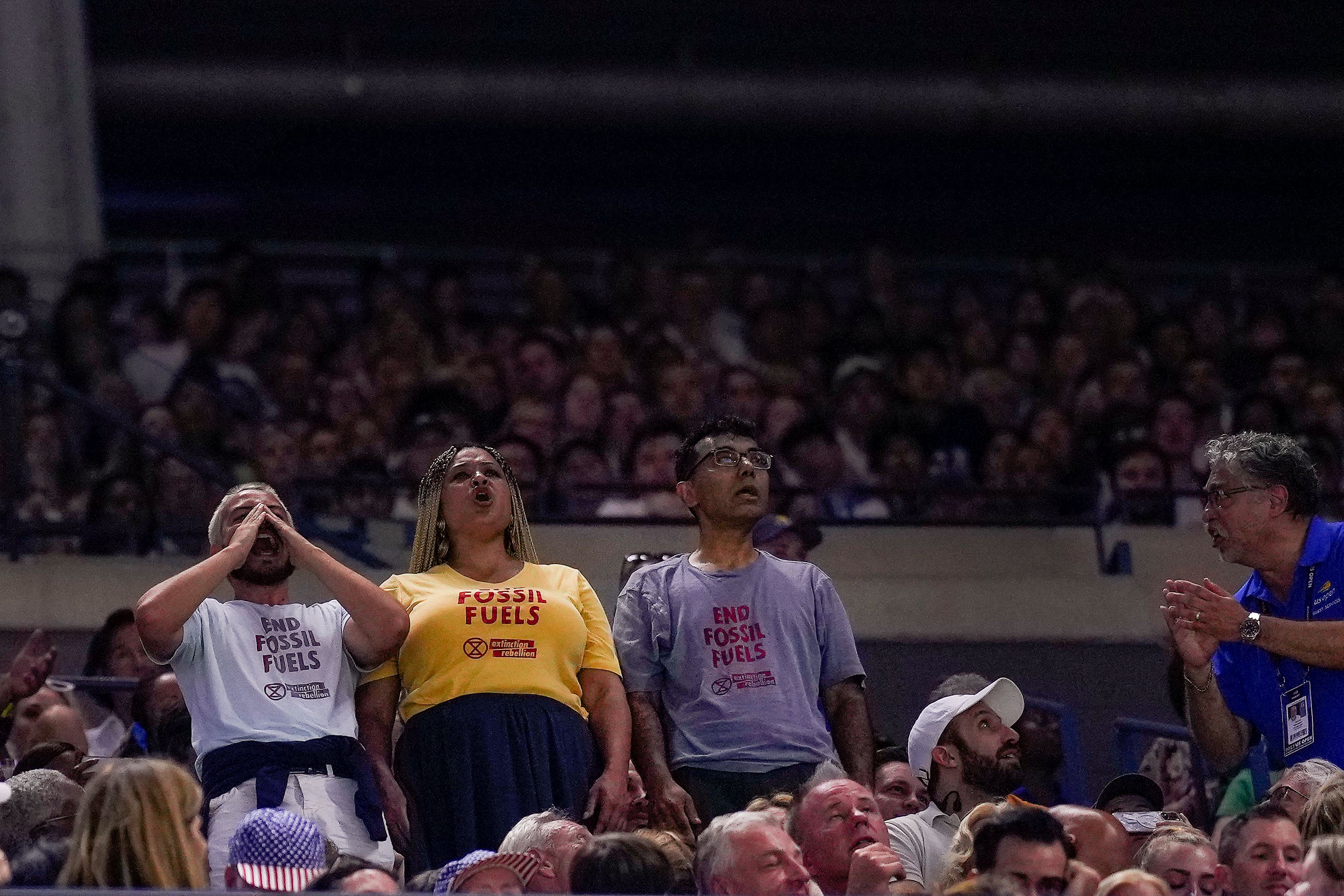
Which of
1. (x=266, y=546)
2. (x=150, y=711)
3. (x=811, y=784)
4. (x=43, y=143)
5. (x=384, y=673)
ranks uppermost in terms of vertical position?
(x=43, y=143)

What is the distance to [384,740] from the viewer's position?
5453 millimetres

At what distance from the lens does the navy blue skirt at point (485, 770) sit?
532 centimetres

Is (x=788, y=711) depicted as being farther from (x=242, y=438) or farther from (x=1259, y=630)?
(x=242, y=438)

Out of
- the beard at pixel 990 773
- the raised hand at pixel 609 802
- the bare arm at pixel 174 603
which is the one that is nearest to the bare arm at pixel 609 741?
the raised hand at pixel 609 802

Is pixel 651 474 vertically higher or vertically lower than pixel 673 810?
higher

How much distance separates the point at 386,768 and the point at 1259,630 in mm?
2211

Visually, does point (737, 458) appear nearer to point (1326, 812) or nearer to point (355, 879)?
point (1326, 812)

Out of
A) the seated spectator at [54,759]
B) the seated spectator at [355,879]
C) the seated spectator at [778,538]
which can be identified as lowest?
the seated spectator at [355,879]

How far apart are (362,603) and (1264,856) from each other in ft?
7.25

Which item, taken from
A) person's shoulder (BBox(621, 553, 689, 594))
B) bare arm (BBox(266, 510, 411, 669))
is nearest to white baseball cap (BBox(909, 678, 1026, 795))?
person's shoulder (BBox(621, 553, 689, 594))

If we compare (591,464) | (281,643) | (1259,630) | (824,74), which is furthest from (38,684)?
(824,74)

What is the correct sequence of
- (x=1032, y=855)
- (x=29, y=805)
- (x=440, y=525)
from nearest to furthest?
(x=1032, y=855)
(x=29, y=805)
(x=440, y=525)

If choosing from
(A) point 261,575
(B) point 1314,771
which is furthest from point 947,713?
(A) point 261,575

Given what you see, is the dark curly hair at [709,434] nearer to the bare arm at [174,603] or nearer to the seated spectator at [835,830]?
the seated spectator at [835,830]
